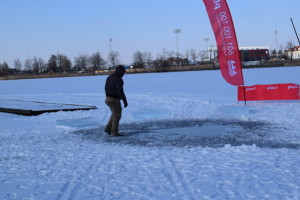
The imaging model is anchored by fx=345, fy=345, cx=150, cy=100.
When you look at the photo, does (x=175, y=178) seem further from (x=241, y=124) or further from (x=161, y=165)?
(x=241, y=124)

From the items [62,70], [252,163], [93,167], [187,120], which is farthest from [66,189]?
[62,70]

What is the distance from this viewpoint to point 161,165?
5.59m

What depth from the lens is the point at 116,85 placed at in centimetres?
775

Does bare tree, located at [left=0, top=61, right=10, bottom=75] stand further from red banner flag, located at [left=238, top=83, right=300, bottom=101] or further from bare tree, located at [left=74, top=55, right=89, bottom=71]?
red banner flag, located at [left=238, top=83, right=300, bottom=101]

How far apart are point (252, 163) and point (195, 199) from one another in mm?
1820

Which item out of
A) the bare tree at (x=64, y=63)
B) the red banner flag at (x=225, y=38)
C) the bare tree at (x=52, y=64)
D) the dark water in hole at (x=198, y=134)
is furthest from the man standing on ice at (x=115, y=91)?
the bare tree at (x=52, y=64)

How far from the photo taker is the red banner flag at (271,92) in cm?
1367

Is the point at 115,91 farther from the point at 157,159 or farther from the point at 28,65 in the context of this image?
the point at 28,65

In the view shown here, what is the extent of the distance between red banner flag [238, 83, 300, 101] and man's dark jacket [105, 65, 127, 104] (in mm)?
7145

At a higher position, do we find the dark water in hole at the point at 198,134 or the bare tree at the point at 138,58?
the bare tree at the point at 138,58

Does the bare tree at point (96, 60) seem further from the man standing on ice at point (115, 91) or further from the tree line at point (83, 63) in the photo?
the man standing on ice at point (115, 91)

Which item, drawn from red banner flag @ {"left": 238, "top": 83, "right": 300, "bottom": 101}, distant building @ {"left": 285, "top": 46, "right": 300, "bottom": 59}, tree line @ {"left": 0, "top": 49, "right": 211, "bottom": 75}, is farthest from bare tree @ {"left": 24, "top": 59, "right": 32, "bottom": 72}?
red banner flag @ {"left": 238, "top": 83, "right": 300, "bottom": 101}

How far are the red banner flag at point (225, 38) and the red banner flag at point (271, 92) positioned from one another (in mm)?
1336

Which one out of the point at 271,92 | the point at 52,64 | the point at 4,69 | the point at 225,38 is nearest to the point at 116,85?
the point at 225,38
